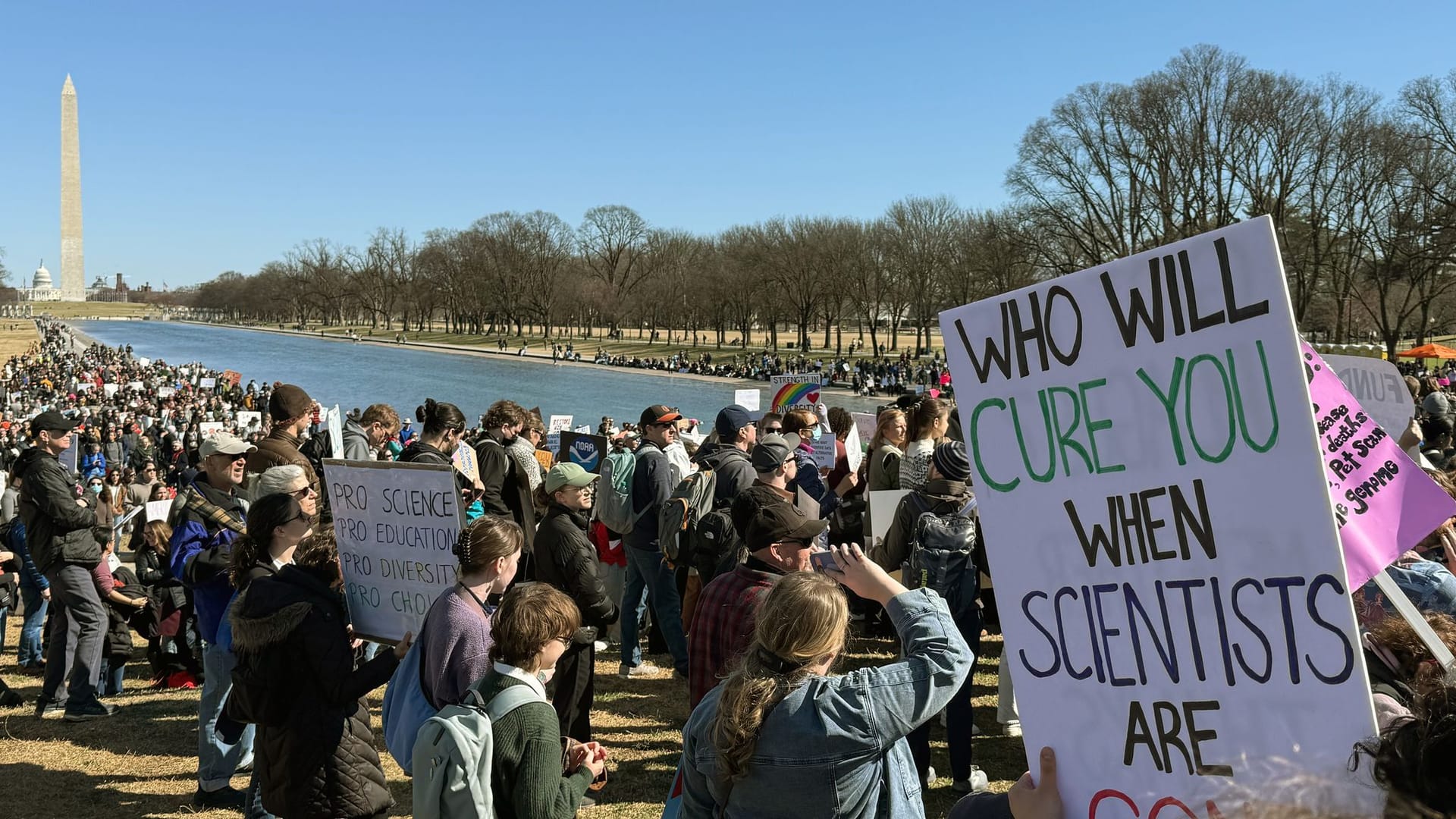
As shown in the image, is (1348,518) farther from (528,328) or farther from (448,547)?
(528,328)

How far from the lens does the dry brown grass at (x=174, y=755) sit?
18.5ft

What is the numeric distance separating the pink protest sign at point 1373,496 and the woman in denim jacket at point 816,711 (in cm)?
134

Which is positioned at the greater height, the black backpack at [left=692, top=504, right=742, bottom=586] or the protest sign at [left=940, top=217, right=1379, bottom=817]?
the protest sign at [left=940, top=217, right=1379, bottom=817]

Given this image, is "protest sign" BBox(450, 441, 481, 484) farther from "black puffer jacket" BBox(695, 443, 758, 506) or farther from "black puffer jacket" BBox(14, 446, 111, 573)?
"black puffer jacket" BBox(14, 446, 111, 573)

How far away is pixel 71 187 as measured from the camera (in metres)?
132

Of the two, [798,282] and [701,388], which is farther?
[798,282]

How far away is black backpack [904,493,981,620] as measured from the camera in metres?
5.38

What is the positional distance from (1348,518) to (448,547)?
10.3 feet

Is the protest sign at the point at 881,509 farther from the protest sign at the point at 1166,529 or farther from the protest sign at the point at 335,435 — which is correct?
the protest sign at the point at 335,435

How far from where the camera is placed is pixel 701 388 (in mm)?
58438

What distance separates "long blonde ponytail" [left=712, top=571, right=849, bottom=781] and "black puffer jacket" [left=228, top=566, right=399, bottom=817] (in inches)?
74.6

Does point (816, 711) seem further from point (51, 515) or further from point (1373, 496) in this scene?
point (51, 515)

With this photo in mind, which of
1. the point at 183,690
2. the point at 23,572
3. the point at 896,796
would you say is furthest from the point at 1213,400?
the point at 23,572

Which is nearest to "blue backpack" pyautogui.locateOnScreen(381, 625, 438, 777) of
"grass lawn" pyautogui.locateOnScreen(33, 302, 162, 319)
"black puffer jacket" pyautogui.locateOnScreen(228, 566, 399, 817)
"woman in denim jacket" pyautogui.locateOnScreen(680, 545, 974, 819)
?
"black puffer jacket" pyautogui.locateOnScreen(228, 566, 399, 817)
